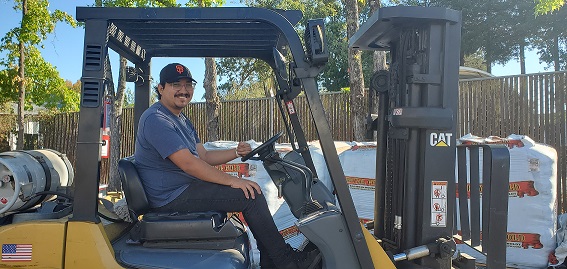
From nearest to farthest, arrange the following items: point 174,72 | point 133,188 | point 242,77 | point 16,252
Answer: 1. point 16,252
2. point 133,188
3. point 174,72
4. point 242,77

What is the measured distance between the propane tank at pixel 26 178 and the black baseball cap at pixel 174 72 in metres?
1.12

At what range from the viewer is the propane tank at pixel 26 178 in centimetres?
332

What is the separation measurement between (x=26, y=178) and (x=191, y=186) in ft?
3.72

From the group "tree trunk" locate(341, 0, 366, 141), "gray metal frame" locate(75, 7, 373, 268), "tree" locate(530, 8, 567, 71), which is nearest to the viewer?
"gray metal frame" locate(75, 7, 373, 268)

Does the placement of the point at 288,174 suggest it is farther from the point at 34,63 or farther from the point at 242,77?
the point at 242,77

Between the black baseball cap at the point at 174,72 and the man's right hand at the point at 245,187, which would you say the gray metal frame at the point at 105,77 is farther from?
the man's right hand at the point at 245,187

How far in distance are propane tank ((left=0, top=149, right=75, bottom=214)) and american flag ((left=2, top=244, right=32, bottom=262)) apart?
38 cm

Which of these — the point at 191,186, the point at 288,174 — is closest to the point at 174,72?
the point at 191,186

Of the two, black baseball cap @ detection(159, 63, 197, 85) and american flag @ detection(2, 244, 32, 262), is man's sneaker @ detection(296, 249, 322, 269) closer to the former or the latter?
black baseball cap @ detection(159, 63, 197, 85)

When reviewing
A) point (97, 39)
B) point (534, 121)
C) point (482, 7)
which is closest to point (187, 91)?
point (97, 39)

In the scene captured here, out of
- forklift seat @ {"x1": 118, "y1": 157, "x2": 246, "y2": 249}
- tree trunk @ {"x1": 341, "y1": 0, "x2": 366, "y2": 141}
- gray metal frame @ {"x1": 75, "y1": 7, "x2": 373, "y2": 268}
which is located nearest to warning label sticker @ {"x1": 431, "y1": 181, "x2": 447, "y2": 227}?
gray metal frame @ {"x1": 75, "y1": 7, "x2": 373, "y2": 268}

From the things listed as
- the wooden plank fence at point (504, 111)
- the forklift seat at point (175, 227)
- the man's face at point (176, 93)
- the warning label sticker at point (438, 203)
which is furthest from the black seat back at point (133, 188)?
the wooden plank fence at point (504, 111)

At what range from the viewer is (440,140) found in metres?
3.38

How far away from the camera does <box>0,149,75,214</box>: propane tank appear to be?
3324 mm
